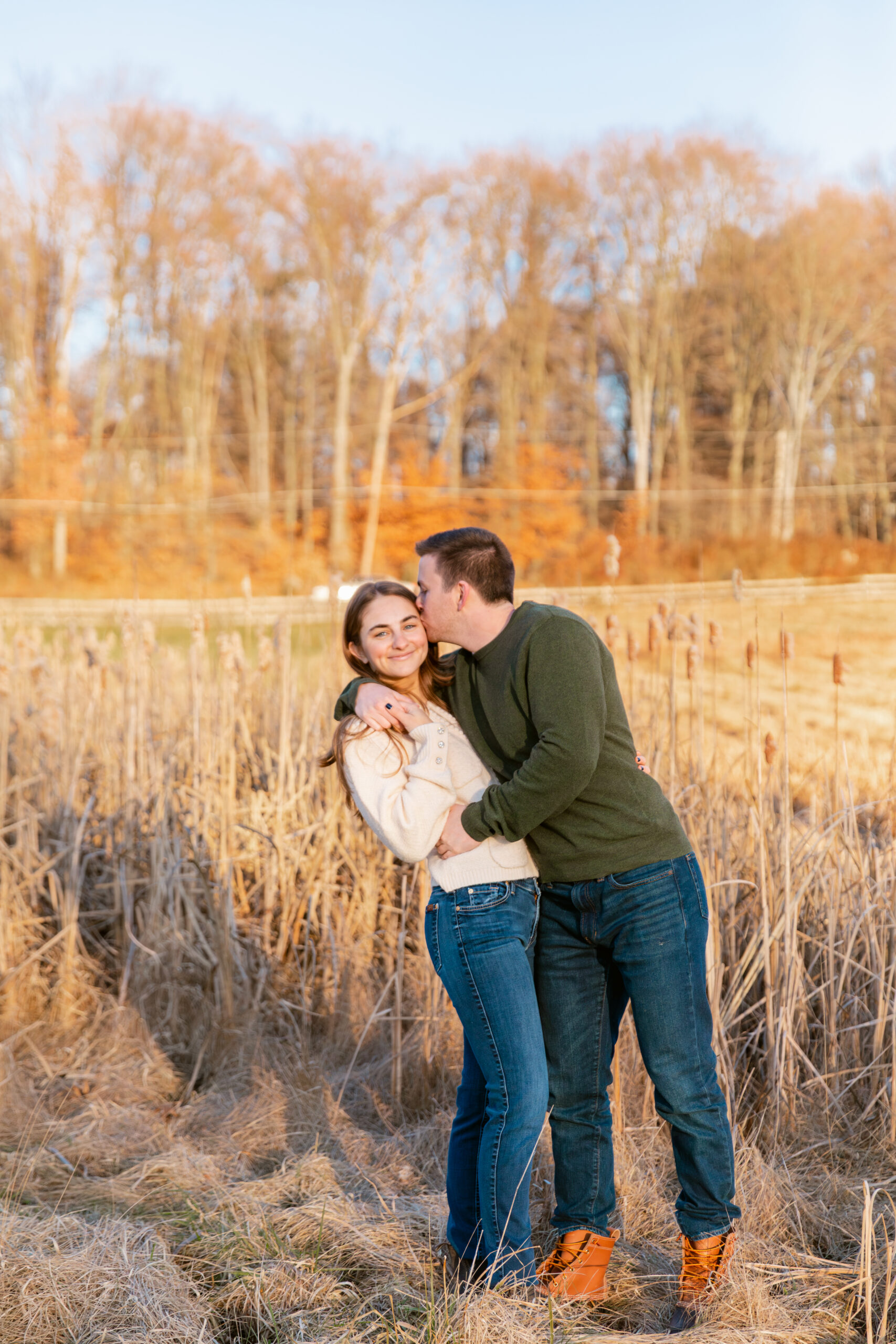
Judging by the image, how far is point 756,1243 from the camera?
7.45ft

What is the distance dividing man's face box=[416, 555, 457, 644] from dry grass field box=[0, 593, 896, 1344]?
3.03 feet

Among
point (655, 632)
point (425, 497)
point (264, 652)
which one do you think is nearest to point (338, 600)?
point (264, 652)

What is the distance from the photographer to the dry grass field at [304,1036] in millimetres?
2121

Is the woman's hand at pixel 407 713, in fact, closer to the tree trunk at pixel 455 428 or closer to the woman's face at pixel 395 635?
the woman's face at pixel 395 635

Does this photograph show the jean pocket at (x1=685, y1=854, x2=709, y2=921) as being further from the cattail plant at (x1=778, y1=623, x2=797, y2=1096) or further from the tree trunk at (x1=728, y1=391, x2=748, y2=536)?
the tree trunk at (x1=728, y1=391, x2=748, y2=536)

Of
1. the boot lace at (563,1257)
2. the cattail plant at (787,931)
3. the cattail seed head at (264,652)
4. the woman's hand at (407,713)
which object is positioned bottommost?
the boot lace at (563,1257)

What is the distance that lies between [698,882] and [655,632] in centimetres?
144

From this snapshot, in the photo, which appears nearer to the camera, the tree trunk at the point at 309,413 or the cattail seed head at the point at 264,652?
the cattail seed head at the point at 264,652

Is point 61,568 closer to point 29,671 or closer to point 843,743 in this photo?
point 29,671

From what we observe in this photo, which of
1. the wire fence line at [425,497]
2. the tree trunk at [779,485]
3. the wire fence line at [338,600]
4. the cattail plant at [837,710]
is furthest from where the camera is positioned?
the tree trunk at [779,485]

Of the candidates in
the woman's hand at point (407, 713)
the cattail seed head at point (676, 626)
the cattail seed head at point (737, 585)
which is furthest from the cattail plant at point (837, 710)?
the woman's hand at point (407, 713)

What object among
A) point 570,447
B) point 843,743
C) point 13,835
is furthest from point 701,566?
point 570,447

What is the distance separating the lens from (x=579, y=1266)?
7.06 feet

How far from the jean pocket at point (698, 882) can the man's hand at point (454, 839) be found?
419mm
